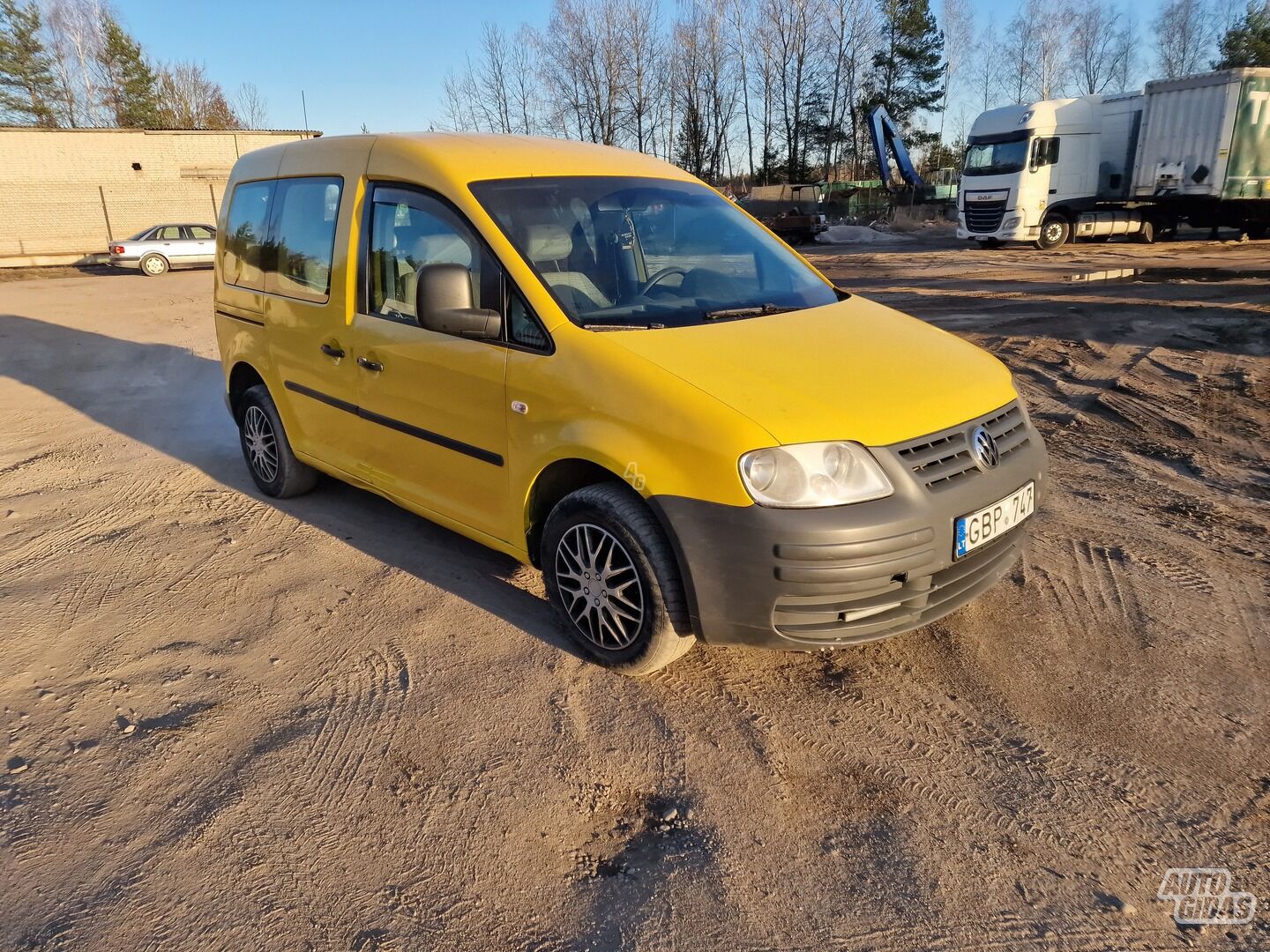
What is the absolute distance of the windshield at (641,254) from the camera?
11.4ft

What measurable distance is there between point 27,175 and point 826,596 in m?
41.8

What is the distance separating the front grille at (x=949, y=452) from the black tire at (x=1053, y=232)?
2290 cm

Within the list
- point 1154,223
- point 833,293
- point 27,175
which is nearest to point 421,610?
point 833,293

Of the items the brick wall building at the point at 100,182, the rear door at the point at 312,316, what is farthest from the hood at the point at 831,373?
the brick wall building at the point at 100,182

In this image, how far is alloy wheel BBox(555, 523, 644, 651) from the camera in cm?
321

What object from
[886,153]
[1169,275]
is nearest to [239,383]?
[1169,275]

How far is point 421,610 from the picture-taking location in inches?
158

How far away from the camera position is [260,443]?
218 inches

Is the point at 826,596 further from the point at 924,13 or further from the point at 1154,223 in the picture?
the point at 924,13

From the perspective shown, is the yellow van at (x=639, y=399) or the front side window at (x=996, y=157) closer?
the yellow van at (x=639, y=399)

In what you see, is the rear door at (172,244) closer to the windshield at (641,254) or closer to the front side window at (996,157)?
the front side window at (996,157)

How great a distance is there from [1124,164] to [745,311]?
84.9 ft

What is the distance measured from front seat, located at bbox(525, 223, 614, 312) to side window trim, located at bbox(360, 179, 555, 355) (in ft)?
0.45

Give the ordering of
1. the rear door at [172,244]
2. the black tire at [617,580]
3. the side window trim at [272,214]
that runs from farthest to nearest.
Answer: the rear door at [172,244] < the side window trim at [272,214] < the black tire at [617,580]
